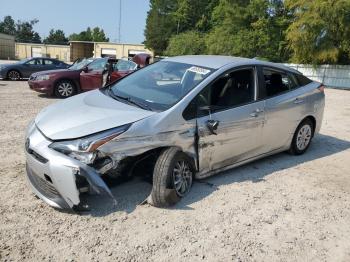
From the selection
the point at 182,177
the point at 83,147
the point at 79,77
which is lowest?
the point at 182,177

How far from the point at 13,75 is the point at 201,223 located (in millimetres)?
17339

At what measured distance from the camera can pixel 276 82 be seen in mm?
6188

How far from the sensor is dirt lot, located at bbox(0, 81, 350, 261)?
361 cm

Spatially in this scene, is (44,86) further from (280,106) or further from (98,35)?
(98,35)

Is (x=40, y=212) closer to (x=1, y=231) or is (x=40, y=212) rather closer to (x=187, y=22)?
(x=1, y=231)

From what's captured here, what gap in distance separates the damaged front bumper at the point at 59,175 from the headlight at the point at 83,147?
67mm

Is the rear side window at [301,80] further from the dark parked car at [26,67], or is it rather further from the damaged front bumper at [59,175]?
the dark parked car at [26,67]

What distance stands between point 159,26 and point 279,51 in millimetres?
37666

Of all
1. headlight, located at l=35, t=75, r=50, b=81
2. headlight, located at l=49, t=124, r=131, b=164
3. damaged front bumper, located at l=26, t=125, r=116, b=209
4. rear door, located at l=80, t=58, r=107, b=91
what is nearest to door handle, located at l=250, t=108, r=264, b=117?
headlight, located at l=49, t=124, r=131, b=164

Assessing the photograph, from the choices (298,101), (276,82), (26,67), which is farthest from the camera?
(26,67)

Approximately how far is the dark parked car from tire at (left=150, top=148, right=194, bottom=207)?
51.6ft

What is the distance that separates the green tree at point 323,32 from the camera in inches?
1113

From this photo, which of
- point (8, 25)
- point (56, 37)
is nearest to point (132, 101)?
point (56, 37)

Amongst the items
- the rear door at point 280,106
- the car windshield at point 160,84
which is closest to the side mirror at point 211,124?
the car windshield at point 160,84
